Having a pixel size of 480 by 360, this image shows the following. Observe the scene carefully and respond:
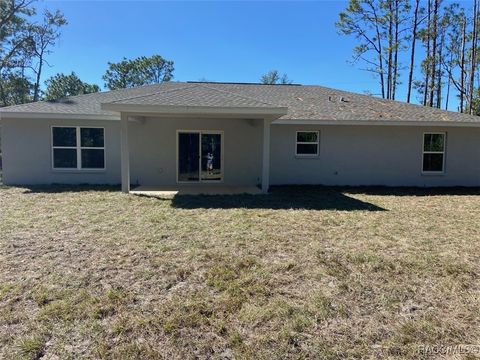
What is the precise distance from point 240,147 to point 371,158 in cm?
514

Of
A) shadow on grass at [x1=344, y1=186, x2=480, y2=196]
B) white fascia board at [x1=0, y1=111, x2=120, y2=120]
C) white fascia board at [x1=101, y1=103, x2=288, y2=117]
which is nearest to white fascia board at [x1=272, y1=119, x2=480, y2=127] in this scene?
shadow on grass at [x1=344, y1=186, x2=480, y2=196]

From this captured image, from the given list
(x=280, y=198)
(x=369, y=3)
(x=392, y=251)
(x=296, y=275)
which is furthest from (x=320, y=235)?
(x=369, y=3)

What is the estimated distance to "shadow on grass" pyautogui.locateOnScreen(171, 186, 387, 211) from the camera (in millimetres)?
8469

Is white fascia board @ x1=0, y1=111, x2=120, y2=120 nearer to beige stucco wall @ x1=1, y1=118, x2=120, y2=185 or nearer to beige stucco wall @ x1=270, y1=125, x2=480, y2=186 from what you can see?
beige stucco wall @ x1=1, y1=118, x2=120, y2=185

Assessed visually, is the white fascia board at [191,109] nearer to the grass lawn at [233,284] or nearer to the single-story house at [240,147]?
the single-story house at [240,147]

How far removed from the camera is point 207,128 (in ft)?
41.4

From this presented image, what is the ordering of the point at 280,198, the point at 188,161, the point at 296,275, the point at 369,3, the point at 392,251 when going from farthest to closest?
the point at 369,3 < the point at 188,161 < the point at 280,198 < the point at 392,251 < the point at 296,275

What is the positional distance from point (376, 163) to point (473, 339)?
35.4 feet

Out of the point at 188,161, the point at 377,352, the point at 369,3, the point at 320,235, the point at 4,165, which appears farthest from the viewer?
the point at 369,3

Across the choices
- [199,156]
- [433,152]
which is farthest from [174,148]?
[433,152]

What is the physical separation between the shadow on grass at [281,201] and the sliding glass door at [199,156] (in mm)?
3110

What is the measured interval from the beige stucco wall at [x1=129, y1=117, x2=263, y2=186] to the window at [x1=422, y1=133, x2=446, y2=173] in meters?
6.57

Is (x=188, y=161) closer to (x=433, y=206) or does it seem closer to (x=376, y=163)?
(x=376, y=163)

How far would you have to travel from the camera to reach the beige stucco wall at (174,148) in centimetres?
1244
